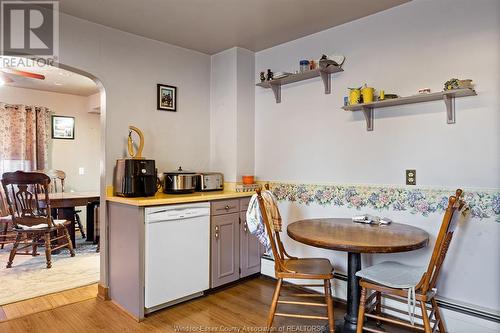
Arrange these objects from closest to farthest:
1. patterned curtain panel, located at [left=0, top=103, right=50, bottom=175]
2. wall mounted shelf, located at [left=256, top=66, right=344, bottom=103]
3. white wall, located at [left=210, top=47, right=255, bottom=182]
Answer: wall mounted shelf, located at [left=256, top=66, right=344, bottom=103]
white wall, located at [left=210, top=47, right=255, bottom=182]
patterned curtain panel, located at [left=0, top=103, right=50, bottom=175]

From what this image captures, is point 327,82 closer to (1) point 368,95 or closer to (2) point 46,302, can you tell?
(1) point 368,95

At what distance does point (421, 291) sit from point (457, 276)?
64 centimetres

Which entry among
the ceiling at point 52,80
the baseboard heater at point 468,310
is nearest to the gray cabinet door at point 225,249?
the baseboard heater at point 468,310

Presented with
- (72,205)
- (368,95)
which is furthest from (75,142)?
(368,95)

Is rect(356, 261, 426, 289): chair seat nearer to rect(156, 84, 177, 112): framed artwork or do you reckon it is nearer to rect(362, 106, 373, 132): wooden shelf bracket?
rect(362, 106, 373, 132): wooden shelf bracket

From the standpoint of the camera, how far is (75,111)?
5.90 metres

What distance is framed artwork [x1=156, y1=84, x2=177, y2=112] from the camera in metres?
3.26

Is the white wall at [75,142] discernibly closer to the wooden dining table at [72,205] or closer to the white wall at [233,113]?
the wooden dining table at [72,205]

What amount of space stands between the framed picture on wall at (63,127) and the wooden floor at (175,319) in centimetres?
387

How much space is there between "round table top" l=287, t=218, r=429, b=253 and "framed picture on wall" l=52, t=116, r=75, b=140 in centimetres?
502

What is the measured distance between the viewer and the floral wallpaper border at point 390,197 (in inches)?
84.7

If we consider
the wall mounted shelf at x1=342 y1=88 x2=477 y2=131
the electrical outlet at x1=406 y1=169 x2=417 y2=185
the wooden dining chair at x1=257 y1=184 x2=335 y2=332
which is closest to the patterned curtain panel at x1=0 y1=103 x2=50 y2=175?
the wooden dining chair at x1=257 y1=184 x2=335 y2=332

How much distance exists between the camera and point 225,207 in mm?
3070

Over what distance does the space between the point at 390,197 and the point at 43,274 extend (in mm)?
3597
